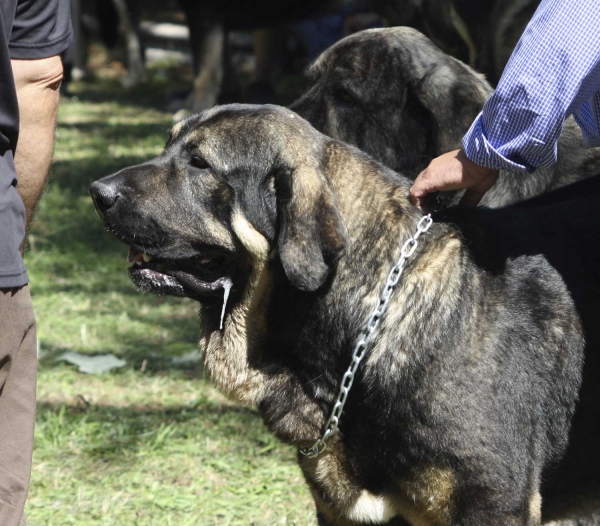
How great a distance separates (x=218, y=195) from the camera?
9.57 feet

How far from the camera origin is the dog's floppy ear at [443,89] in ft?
13.2

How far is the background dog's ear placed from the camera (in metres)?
2.68

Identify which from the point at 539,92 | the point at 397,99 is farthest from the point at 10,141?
the point at 397,99

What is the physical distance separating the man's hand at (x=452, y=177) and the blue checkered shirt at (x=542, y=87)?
71 millimetres

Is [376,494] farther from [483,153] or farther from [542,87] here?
[542,87]

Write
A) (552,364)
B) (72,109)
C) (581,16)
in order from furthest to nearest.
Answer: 1. (72,109)
2. (552,364)
3. (581,16)

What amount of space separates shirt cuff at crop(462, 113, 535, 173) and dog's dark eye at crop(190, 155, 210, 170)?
2.80 feet

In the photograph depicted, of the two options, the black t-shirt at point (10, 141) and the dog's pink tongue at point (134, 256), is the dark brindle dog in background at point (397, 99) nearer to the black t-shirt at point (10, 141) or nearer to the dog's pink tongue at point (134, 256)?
the dog's pink tongue at point (134, 256)

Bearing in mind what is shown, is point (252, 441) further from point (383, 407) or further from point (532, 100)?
point (532, 100)

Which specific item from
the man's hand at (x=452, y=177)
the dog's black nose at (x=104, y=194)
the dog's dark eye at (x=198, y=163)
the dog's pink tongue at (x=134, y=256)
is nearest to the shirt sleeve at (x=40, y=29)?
the dog's black nose at (x=104, y=194)

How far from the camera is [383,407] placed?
2744 millimetres

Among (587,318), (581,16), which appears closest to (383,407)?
(587,318)

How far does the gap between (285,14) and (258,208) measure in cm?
774

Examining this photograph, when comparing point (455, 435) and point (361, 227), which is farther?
point (361, 227)
